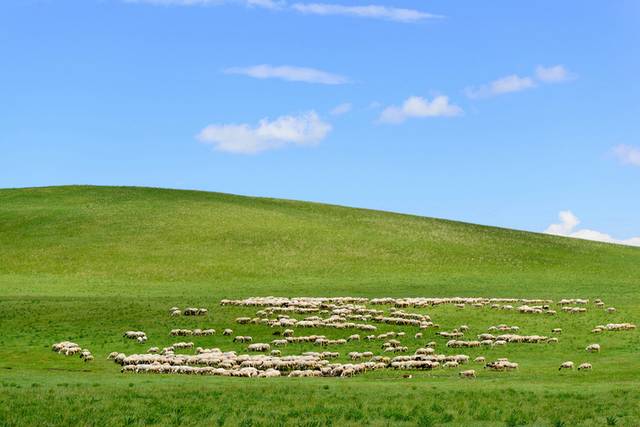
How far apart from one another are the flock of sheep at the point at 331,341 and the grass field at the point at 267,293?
99cm

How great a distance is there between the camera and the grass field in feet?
90.9

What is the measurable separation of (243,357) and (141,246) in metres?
53.5

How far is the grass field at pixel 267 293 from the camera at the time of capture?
90.9 feet

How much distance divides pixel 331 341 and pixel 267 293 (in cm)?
2318

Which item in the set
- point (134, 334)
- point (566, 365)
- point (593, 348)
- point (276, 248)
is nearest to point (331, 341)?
point (134, 334)

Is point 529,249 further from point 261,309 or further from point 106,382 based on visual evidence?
point 106,382

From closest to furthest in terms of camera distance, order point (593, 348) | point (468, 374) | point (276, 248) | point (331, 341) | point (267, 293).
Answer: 1. point (468, 374)
2. point (593, 348)
3. point (331, 341)
4. point (267, 293)
5. point (276, 248)

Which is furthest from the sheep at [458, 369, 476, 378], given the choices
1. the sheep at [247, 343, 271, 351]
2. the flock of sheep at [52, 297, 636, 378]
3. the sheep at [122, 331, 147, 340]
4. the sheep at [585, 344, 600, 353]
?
the sheep at [122, 331, 147, 340]

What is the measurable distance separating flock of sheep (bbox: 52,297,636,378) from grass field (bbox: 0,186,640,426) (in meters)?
0.99

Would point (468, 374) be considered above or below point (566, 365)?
below

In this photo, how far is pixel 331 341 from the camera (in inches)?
1748

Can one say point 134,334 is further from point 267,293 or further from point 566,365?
point 566,365

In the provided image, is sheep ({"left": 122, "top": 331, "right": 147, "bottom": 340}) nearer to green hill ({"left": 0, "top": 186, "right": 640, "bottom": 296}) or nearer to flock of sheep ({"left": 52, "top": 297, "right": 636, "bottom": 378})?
flock of sheep ({"left": 52, "top": 297, "right": 636, "bottom": 378})

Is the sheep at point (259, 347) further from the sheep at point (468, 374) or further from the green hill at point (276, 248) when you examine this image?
the green hill at point (276, 248)
